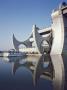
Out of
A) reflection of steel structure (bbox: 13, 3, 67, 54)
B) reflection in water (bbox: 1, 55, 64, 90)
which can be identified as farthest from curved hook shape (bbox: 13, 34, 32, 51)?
reflection in water (bbox: 1, 55, 64, 90)

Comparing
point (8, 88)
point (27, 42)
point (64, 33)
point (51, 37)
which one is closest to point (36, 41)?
point (51, 37)

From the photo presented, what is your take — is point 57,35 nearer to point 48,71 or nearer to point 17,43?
point 17,43

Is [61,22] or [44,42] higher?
[61,22]

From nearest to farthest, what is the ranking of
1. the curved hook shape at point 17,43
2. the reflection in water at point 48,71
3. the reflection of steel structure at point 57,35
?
the reflection in water at point 48,71, the reflection of steel structure at point 57,35, the curved hook shape at point 17,43

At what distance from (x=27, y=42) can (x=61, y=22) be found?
1474 inches

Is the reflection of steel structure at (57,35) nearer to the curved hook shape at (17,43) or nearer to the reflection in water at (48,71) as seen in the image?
the curved hook shape at (17,43)

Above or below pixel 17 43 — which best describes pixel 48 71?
below

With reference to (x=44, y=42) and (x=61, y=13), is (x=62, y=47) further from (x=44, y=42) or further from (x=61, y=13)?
(x=44, y=42)

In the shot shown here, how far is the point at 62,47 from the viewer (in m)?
70.1

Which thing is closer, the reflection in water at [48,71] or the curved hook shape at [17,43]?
the reflection in water at [48,71]

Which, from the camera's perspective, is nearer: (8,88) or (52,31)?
(8,88)

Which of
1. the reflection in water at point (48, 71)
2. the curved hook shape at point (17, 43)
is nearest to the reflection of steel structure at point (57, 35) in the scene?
the curved hook shape at point (17, 43)

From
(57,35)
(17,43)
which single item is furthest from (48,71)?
(17,43)

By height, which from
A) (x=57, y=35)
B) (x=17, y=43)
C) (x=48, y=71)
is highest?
(x=57, y=35)
